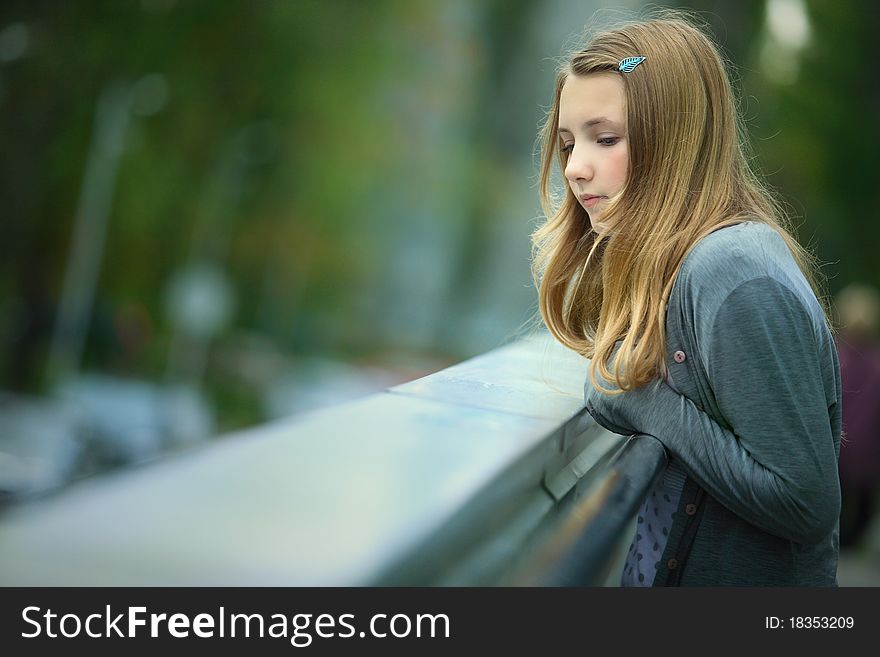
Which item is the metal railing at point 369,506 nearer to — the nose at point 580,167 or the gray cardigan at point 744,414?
the gray cardigan at point 744,414

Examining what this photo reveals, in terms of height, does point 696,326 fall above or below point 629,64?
below

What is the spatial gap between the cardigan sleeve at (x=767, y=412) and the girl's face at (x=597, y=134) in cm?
25

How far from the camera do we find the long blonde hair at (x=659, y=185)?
1.10 m

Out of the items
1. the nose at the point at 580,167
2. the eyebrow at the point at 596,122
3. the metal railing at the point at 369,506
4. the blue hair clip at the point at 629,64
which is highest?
the blue hair clip at the point at 629,64

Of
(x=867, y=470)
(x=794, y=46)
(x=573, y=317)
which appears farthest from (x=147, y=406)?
(x=573, y=317)

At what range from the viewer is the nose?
3.95 ft

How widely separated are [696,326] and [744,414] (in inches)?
3.8

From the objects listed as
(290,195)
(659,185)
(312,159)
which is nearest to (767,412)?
(659,185)

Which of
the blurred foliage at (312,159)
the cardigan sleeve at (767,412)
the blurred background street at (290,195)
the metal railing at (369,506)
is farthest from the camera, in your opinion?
the blurred foliage at (312,159)

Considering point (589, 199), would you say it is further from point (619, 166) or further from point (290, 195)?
point (290, 195)

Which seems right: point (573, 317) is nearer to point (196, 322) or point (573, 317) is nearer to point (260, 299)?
point (196, 322)

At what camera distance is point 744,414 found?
3.33 feet

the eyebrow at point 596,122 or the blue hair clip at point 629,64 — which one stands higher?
the blue hair clip at point 629,64

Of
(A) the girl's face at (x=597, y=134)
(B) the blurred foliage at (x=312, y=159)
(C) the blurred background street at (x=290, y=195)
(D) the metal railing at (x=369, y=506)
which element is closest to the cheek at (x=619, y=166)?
(A) the girl's face at (x=597, y=134)
